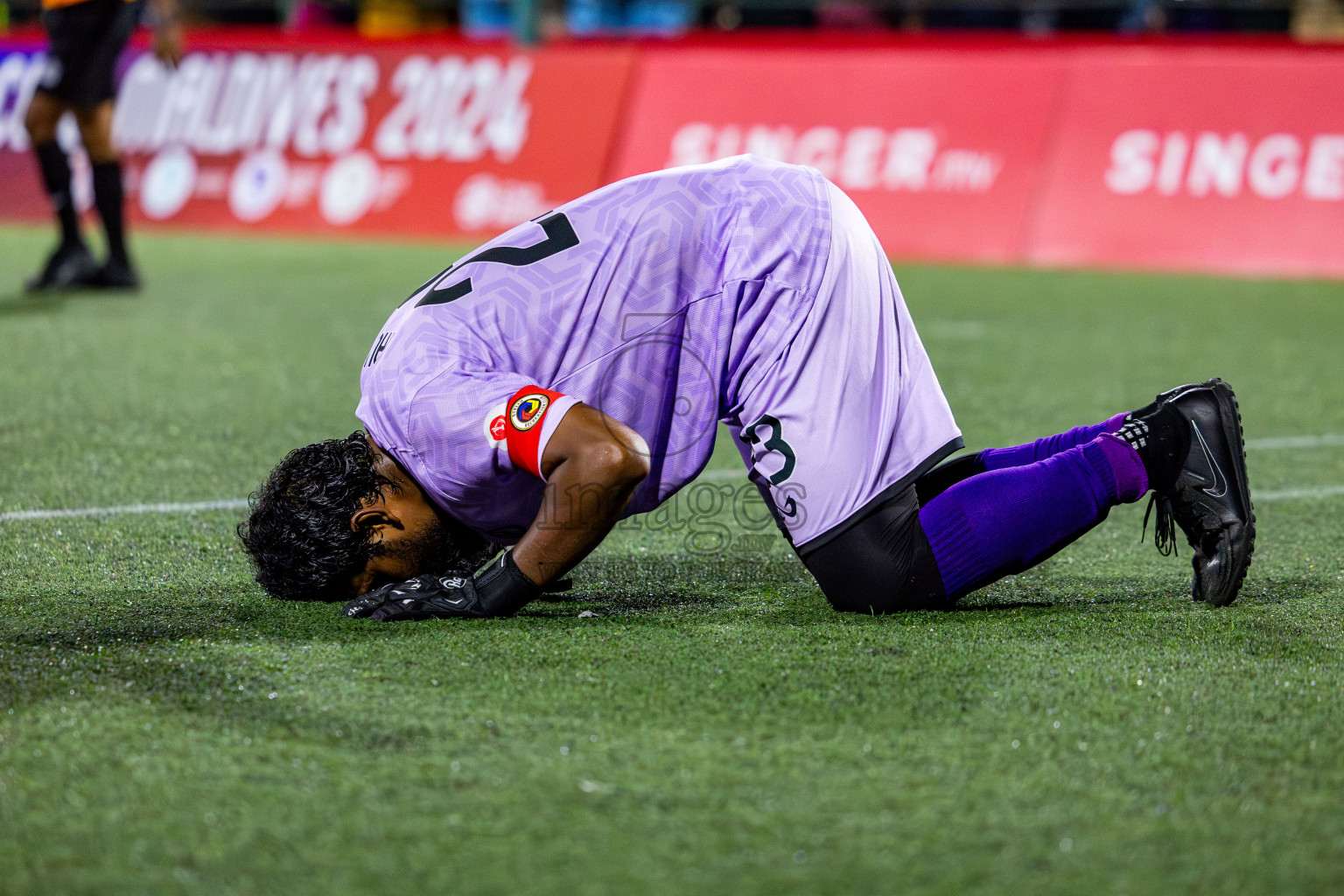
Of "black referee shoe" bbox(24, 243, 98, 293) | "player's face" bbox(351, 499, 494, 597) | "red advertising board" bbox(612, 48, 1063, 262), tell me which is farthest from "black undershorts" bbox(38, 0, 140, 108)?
"player's face" bbox(351, 499, 494, 597)

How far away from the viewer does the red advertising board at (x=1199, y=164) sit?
340 inches

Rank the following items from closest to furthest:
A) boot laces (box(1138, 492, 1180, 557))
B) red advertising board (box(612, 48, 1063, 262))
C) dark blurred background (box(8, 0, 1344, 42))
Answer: boot laces (box(1138, 492, 1180, 557))
red advertising board (box(612, 48, 1063, 262))
dark blurred background (box(8, 0, 1344, 42))

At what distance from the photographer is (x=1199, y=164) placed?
8797 mm

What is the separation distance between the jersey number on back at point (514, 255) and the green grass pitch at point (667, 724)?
0.58 metres

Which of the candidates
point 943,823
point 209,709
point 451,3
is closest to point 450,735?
point 209,709

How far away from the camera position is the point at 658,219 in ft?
9.25

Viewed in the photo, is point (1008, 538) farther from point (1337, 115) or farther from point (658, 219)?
point (1337, 115)

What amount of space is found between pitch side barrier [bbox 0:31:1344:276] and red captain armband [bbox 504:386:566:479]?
7.12 m

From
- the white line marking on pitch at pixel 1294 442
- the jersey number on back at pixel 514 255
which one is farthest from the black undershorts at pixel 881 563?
the white line marking on pitch at pixel 1294 442

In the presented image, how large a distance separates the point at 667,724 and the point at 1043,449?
49.6 inches

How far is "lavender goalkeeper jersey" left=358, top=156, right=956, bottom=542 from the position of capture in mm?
2637

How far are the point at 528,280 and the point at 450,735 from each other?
0.92m

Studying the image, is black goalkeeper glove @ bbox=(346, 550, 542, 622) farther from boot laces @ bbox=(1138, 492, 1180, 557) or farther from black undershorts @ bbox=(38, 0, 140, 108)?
black undershorts @ bbox=(38, 0, 140, 108)

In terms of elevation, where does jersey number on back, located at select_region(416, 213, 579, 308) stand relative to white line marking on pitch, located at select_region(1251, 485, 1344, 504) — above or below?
above
